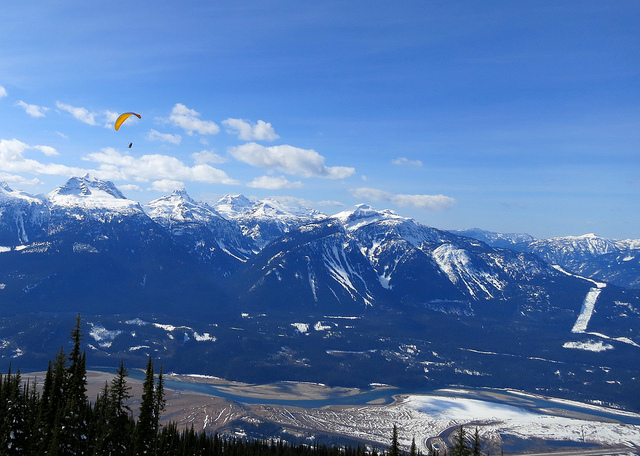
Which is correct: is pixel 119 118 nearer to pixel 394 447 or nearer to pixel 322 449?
pixel 394 447

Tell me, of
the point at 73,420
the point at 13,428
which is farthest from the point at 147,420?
the point at 13,428

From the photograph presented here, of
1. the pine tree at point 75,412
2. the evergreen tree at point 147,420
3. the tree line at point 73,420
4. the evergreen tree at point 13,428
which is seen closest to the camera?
the pine tree at point 75,412

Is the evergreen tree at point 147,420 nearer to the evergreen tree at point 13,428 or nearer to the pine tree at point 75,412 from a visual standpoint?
the pine tree at point 75,412

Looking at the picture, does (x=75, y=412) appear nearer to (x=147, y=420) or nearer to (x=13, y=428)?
(x=147, y=420)

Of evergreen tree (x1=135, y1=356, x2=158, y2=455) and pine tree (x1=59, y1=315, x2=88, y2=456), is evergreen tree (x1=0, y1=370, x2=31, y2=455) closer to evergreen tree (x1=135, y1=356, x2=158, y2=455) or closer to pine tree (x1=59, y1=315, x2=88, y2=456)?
pine tree (x1=59, y1=315, x2=88, y2=456)

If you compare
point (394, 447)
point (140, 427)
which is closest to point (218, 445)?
point (140, 427)

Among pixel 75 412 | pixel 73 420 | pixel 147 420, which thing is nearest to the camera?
pixel 73 420

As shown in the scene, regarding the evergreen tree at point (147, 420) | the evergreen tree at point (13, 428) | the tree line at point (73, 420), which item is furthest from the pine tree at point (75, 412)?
the evergreen tree at point (147, 420)

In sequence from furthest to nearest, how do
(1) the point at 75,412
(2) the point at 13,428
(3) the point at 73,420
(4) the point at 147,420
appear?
(2) the point at 13,428 → (4) the point at 147,420 → (1) the point at 75,412 → (3) the point at 73,420

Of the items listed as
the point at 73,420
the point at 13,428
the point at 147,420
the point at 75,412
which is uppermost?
the point at 75,412

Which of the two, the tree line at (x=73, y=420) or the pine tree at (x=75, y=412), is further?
the tree line at (x=73, y=420)

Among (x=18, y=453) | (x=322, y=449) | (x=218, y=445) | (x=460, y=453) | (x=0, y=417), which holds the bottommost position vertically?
(x=322, y=449)
